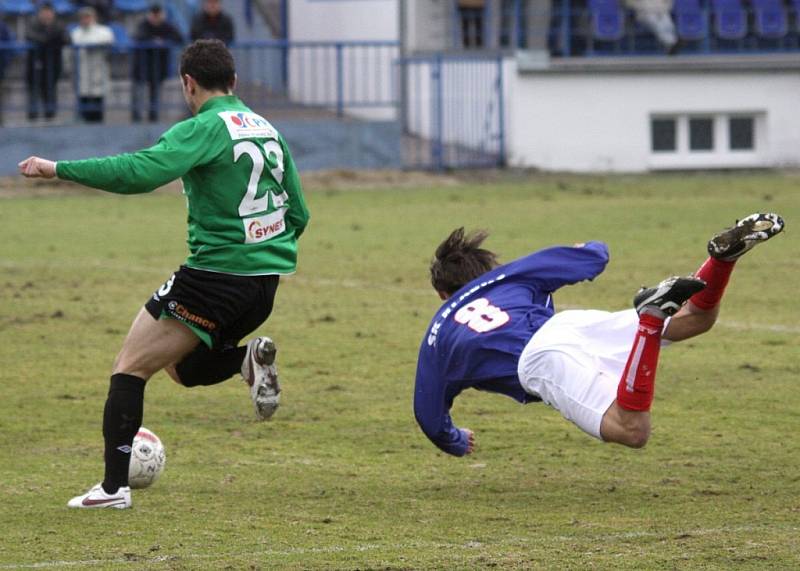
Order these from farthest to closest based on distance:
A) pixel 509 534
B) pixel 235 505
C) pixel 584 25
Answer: pixel 584 25 < pixel 235 505 < pixel 509 534

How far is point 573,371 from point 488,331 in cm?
36

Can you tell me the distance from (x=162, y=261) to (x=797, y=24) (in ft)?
51.1

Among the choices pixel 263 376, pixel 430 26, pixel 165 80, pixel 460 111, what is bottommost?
pixel 263 376

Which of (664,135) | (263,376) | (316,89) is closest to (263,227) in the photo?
(263,376)

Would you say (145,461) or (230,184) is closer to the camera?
(230,184)

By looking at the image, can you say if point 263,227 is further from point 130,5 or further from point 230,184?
point 130,5

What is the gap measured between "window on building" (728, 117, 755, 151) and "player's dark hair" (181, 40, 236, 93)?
60.5 feet

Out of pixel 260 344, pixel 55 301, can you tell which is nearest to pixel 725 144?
pixel 55 301

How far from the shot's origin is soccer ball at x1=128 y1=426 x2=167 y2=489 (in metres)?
6.05

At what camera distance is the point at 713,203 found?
17797 millimetres

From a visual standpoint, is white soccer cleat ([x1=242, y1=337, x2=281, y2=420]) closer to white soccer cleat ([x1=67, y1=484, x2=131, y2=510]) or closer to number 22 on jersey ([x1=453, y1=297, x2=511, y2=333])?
white soccer cleat ([x1=67, y1=484, x2=131, y2=510])

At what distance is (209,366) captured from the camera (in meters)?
6.35

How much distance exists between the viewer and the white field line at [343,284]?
33.1 ft

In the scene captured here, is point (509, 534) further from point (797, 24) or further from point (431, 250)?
point (797, 24)
